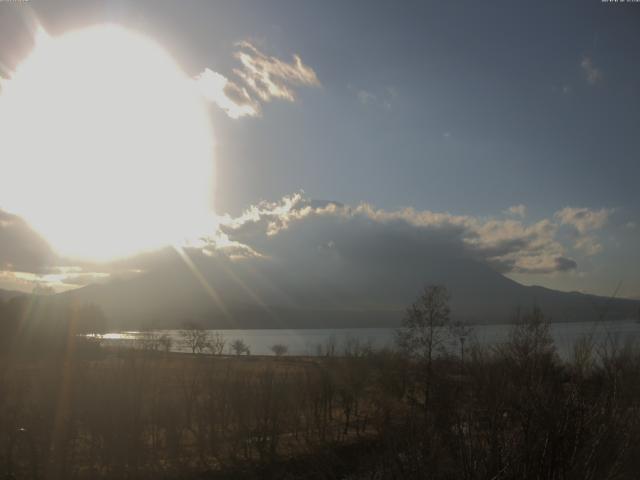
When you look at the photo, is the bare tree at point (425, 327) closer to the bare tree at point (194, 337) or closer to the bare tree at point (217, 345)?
the bare tree at point (217, 345)

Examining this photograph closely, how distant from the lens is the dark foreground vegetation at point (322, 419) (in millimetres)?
4824

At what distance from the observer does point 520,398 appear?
5.20 meters

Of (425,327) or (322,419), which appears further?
(425,327)

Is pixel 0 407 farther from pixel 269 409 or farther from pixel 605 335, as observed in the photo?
pixel 605 335

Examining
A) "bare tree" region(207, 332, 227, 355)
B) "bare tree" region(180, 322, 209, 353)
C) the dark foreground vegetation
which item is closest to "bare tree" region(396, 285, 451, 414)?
the dark foreground vegetation

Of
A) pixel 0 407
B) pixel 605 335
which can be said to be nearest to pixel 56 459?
pixel 0 407

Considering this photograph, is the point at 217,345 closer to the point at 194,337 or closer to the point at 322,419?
the point at 194,337

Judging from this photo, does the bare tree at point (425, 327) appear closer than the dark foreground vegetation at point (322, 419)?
No

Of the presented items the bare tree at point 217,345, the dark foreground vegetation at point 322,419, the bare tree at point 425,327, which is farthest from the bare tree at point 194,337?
the dark foreground vegetation at point 322,419

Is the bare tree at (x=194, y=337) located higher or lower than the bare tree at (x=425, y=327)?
lower

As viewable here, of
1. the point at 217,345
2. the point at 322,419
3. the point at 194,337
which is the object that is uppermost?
the point at 194,337

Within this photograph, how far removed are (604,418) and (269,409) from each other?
22826 millimetres

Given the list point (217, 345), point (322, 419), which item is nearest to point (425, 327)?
point (322, 419)

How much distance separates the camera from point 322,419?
102 feet
